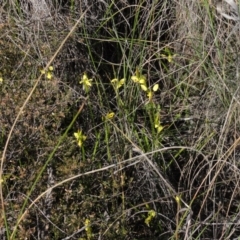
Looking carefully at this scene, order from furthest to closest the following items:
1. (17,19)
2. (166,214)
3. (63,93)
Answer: (17,19) < (63,93) < (166,214)

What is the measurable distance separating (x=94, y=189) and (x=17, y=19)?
27.9 inches

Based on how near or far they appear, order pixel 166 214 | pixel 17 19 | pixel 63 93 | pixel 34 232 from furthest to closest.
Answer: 1. pixel 17 19
2. pixel 63 93
3. pixel 166 214
4. pixel 34 232

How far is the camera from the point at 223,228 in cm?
170

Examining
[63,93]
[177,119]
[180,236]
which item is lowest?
[180,236]

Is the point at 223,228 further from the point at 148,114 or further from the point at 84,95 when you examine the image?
the point at 84,95

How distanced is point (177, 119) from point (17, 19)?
25.3 inches

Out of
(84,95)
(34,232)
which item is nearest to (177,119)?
(84,95)

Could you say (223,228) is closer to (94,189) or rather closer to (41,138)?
(94,189)

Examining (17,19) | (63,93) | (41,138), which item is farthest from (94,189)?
(17,19)

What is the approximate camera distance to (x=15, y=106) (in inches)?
71.6

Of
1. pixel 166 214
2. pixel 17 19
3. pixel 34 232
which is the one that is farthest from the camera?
pixel 17 19

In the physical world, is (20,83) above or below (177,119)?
above

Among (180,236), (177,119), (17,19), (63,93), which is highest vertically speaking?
(17,19)

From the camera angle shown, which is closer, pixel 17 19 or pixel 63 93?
pixel 63 93
